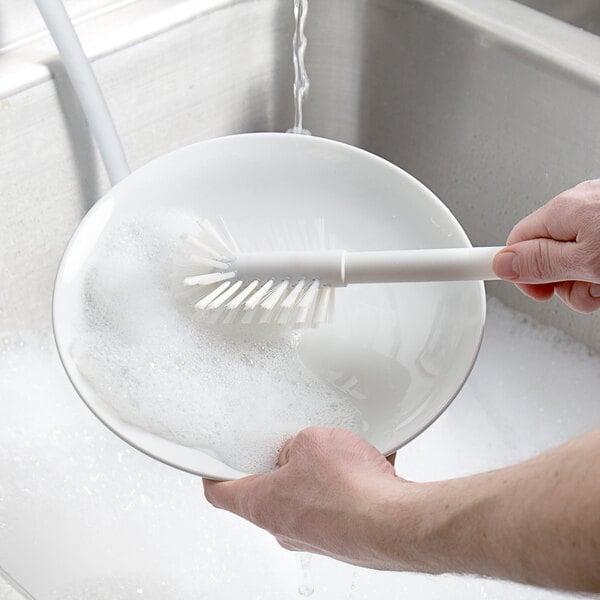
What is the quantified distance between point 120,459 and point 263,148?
0.34 metres

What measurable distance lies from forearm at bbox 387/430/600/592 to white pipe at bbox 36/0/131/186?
45 centimetres

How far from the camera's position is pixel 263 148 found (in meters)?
0.68

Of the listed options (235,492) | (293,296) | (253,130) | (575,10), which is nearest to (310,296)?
(293,296)

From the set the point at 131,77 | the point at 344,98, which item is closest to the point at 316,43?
the point at 344,98

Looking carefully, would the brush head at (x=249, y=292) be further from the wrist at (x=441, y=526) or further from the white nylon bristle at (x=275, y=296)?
the wrist at (x=441, y=526)

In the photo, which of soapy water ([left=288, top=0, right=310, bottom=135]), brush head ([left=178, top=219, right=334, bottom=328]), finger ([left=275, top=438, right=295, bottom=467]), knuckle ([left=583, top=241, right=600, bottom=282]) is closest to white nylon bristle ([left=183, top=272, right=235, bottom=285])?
brush head ([left=178, top=219, right=334, bottom=328])

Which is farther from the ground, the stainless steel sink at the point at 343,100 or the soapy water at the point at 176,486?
the stainless steel sink at the point at 343,100

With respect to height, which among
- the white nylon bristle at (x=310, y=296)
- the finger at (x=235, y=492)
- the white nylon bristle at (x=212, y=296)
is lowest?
the finger at (x=235, y=492)

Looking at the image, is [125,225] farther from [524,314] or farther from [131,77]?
[524,314]

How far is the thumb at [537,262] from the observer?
21.9 inches

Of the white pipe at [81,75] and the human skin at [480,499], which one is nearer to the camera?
the human skin at [480,499]

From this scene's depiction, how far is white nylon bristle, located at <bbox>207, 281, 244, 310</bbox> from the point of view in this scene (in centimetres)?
57

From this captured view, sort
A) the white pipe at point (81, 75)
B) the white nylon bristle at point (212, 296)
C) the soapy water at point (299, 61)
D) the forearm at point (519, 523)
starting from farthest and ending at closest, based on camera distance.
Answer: the soapy water at point (299, 61)
the white pipe at point (81, 75)
the white nylon bristle at point (212, 296)
the forearm at point (519, 523)

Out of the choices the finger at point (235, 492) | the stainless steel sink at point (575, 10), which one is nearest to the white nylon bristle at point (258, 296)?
the finger at point (235, 492)
